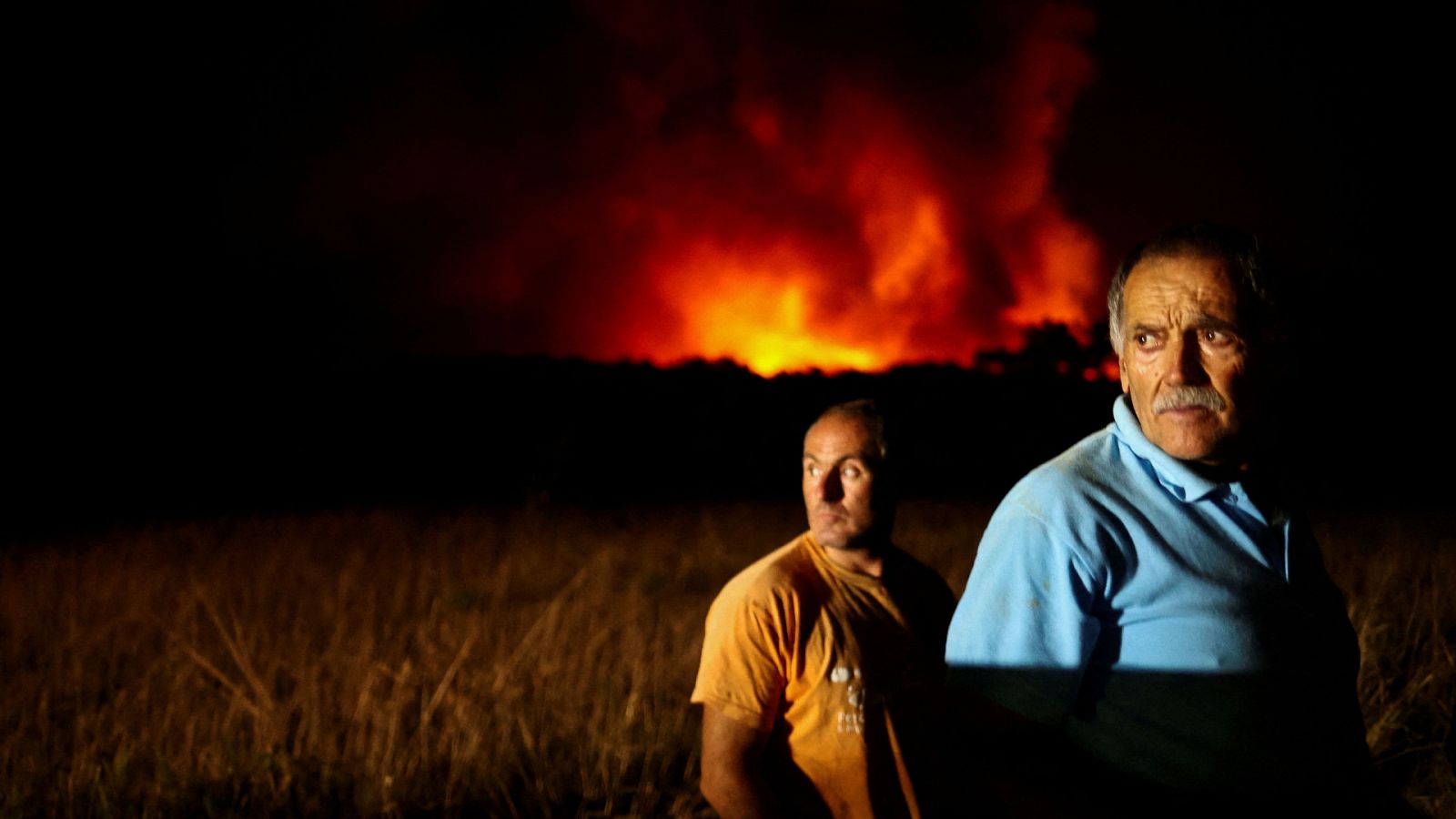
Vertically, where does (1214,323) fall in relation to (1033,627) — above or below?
above

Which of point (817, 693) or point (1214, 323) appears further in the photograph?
point (817, 693)

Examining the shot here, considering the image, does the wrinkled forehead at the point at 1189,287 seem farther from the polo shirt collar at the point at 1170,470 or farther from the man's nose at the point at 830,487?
the man's nose at the point at 830,487

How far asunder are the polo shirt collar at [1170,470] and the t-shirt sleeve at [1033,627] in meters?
0.28

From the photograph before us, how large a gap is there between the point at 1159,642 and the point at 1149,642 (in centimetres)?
1

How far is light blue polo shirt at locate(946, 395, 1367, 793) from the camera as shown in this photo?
163 centimetres

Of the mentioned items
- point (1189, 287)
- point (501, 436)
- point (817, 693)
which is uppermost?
point (501, 436)

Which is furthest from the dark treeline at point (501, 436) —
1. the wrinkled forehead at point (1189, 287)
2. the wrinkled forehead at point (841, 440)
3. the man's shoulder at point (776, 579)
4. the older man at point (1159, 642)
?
the older man at point (1159, 642)

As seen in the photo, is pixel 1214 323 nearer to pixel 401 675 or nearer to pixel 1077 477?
pixel 1077 477

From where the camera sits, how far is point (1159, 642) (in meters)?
1.65

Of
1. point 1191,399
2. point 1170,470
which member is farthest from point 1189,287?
point 1170,470

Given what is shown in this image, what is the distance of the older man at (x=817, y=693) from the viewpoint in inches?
119

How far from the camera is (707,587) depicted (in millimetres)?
9695

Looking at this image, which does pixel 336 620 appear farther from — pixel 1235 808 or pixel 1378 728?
pixel 1235 808

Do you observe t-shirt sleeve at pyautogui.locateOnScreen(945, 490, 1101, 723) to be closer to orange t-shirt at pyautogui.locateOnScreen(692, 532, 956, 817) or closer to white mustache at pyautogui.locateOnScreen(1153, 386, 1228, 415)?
white mustache at pyautogui.locateOnScreen(1153, 386, 1228, 415)
